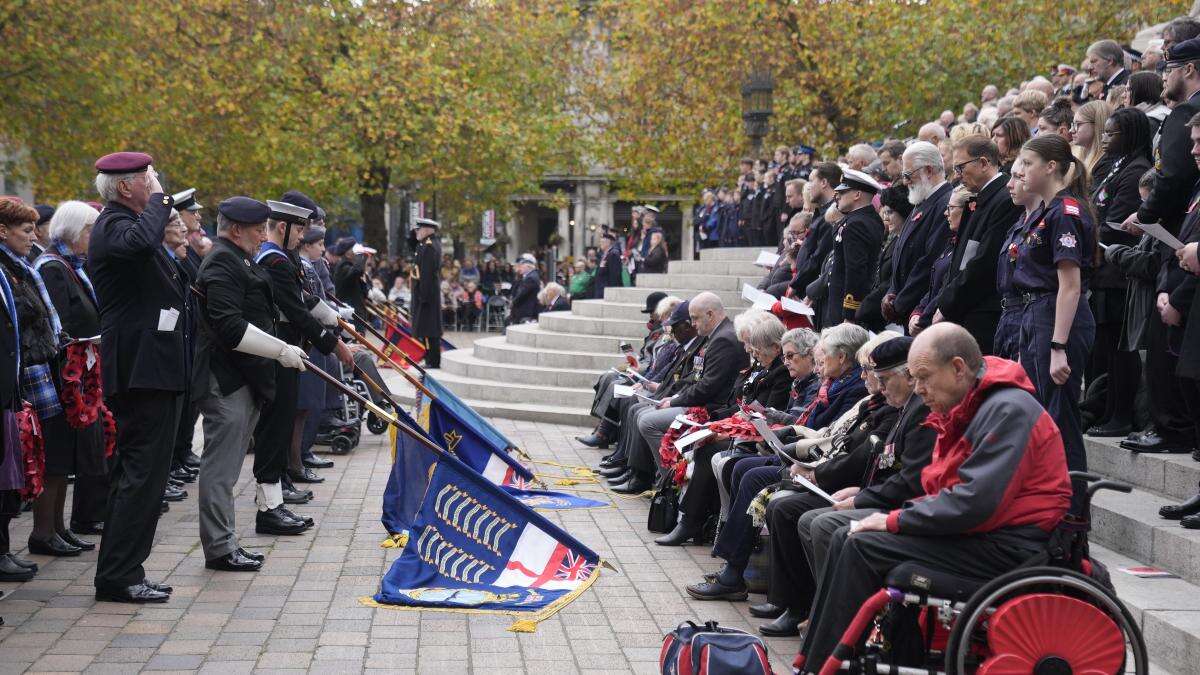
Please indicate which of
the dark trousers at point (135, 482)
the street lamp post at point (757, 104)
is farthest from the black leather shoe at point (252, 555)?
the street lamp post at point (757, 104)

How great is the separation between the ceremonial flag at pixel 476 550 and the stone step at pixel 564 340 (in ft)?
31.5

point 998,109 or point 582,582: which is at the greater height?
point 998,109

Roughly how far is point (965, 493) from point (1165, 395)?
10.5 ft

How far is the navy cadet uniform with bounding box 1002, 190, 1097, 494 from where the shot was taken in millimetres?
6285

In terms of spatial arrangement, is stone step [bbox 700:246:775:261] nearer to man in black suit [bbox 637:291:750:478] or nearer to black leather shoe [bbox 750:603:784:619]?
man in black suit [bbox 637:291:750:478]

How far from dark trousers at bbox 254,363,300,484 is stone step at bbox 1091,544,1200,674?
5.27 meters

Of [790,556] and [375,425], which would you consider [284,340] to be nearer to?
[790,556]

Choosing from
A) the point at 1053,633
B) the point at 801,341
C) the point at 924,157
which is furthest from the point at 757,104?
the point at 1053,633

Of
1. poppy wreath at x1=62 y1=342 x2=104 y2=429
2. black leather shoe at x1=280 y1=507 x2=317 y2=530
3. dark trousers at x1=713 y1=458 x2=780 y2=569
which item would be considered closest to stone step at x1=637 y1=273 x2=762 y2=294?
black leather shoe at x1=280 y1=507 x2=317 y2=530

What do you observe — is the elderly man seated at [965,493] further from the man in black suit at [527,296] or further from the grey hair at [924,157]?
the man in black suit at [527,296]

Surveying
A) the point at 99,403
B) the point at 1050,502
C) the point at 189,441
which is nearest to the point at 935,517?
the point at 1050,502

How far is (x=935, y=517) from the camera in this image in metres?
4.86

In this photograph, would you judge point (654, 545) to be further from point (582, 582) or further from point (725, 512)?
point (582, 582)

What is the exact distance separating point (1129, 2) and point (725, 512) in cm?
1817
